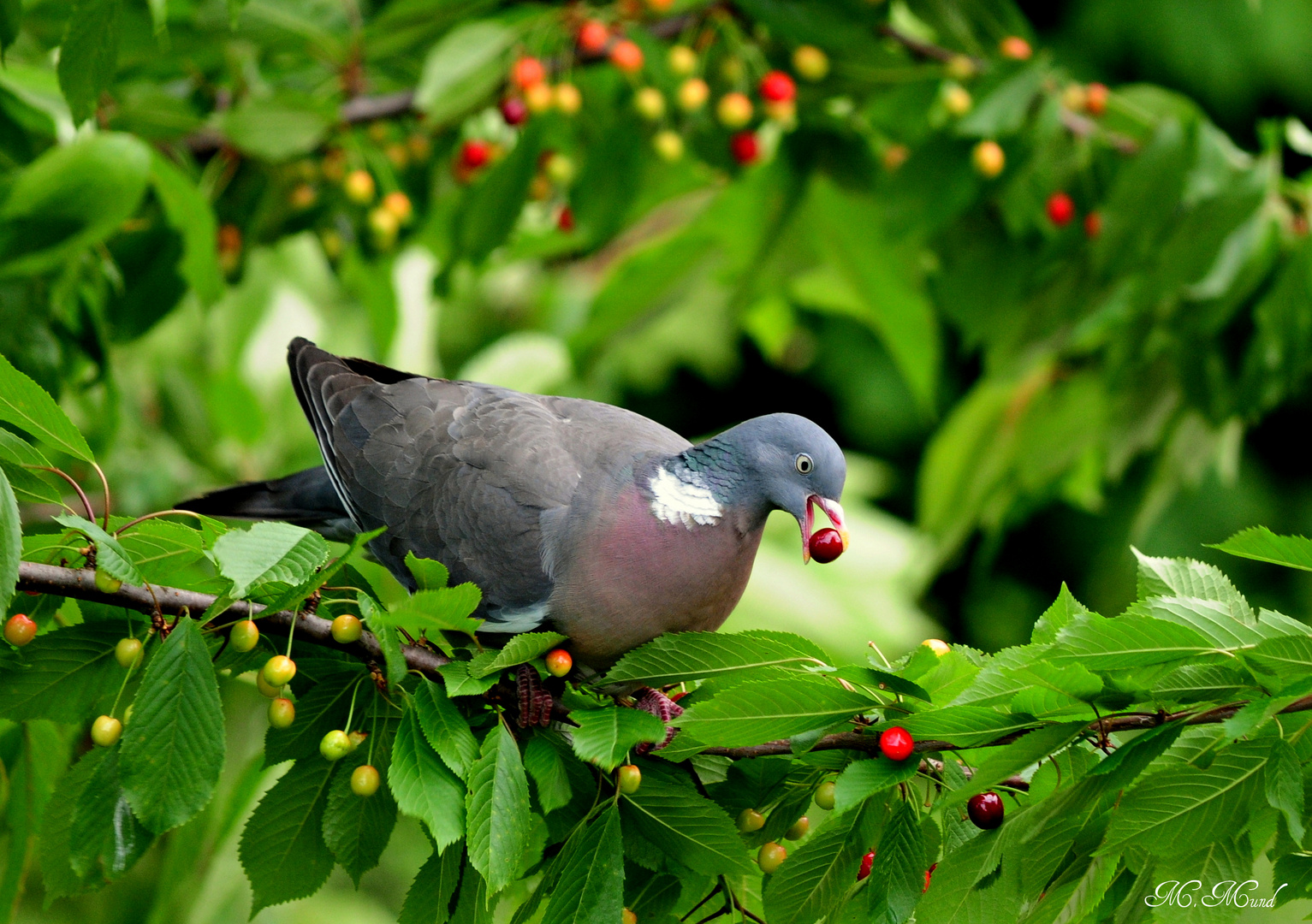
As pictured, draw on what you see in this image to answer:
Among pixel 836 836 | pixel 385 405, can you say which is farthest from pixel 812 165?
pixel 836 836

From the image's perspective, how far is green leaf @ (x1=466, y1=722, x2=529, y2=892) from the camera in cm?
124

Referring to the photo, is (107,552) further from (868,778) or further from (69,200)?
(69,200)

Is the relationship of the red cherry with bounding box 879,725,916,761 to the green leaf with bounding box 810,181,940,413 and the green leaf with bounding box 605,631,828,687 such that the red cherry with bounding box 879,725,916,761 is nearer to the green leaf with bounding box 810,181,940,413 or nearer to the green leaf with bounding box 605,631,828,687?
the green leaf with bounding box 605,631,828,687

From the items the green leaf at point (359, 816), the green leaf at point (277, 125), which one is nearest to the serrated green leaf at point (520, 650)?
the green leaf at point (359, 816)

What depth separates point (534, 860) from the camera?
1.47 m

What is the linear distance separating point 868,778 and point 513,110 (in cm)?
186

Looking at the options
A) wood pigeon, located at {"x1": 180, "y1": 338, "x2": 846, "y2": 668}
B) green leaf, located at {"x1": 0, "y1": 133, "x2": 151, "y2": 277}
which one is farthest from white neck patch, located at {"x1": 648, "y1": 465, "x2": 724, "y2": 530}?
green leaf, located at {"x1": 0, "y1": 133, "x2": 151, "y2": 277}

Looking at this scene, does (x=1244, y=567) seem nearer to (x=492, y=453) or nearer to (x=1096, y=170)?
(x=1096, y=170)

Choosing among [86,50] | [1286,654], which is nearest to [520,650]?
[1286,654]

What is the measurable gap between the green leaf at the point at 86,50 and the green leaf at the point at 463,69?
34.0 inches

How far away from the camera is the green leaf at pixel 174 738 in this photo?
123cm

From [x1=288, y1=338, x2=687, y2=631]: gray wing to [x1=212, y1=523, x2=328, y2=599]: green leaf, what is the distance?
53 cm

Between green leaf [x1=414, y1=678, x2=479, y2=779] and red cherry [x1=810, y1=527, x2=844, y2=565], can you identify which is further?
red cherry [x1=810, y1=527, x2=844, y2=565]

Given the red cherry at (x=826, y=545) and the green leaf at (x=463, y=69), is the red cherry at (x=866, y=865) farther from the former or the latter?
the green leaf at (x=463, y=69)
